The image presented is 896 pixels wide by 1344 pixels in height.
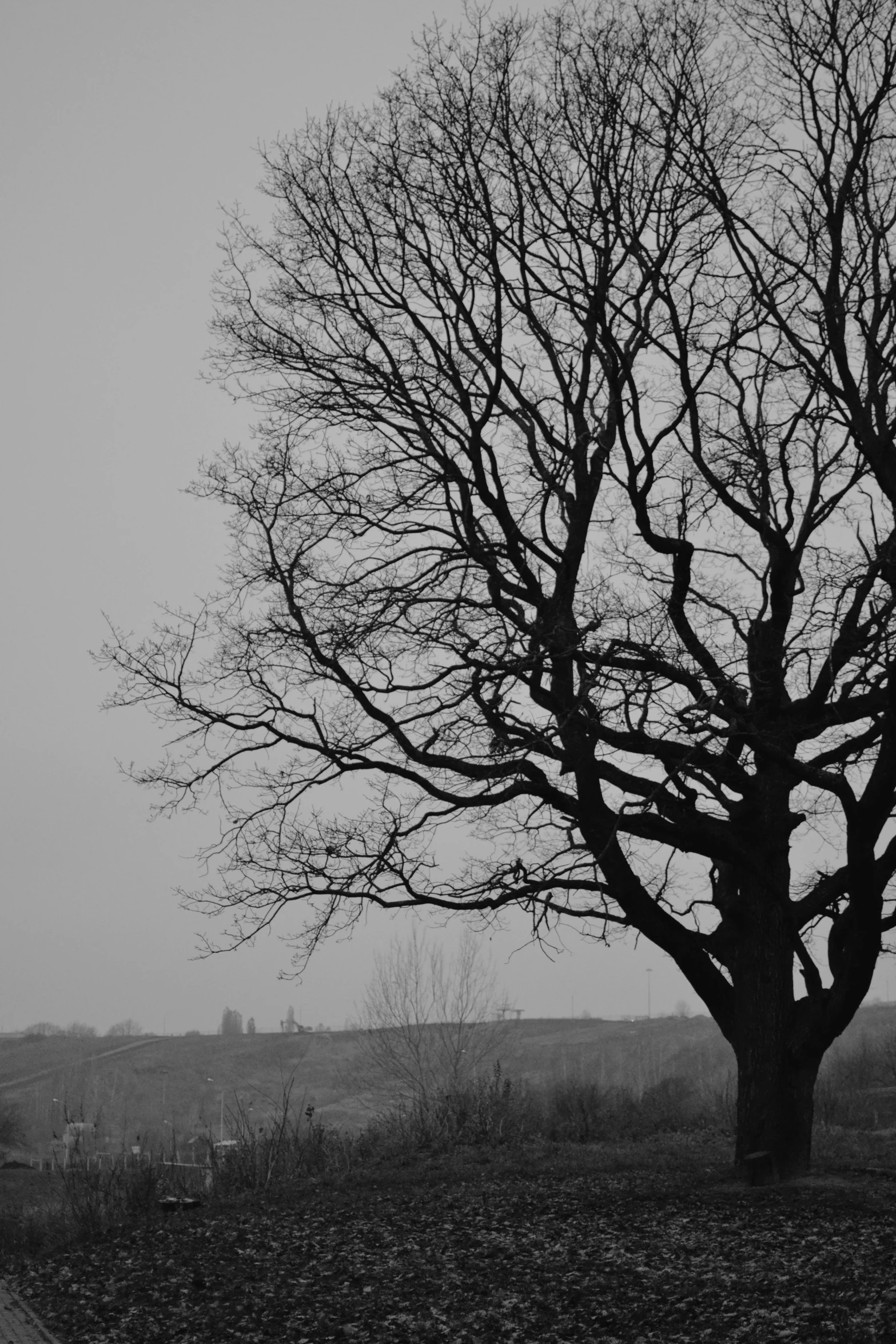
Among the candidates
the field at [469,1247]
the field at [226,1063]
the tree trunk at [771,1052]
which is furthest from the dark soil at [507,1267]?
the field at [226,1063]

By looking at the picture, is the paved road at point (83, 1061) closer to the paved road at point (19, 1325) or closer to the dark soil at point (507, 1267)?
the dark soil at point (507, 1267)

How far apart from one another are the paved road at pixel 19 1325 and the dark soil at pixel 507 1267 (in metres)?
0.11

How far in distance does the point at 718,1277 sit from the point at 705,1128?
11.6 m

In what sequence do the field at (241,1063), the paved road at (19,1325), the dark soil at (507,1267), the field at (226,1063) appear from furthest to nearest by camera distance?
the field at (226,1063) < the field at (241,1063) < the paved road at (19,1325) < the dark soil at (507,1267)

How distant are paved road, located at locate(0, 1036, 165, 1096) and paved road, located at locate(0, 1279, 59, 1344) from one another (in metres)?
81.5

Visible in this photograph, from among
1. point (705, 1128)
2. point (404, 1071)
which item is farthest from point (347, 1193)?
point (404, 1071)

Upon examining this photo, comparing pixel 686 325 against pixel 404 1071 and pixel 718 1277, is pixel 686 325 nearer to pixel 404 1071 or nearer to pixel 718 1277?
pixel 718 1277

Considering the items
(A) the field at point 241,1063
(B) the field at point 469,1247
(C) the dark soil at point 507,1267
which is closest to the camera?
(C) the dark soil at point 507,1267

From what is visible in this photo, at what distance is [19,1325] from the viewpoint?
7238 millimetres

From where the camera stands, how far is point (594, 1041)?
83.6m

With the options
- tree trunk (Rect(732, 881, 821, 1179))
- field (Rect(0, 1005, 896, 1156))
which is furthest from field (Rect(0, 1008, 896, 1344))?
field (Rect(0, 1005, 896, 1156))

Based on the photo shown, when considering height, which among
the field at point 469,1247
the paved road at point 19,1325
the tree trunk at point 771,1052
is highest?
the tree trunk at point 771,1052

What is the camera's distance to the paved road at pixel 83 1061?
3484 inches

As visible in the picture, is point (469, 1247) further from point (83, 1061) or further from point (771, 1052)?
point (83, 1061)
